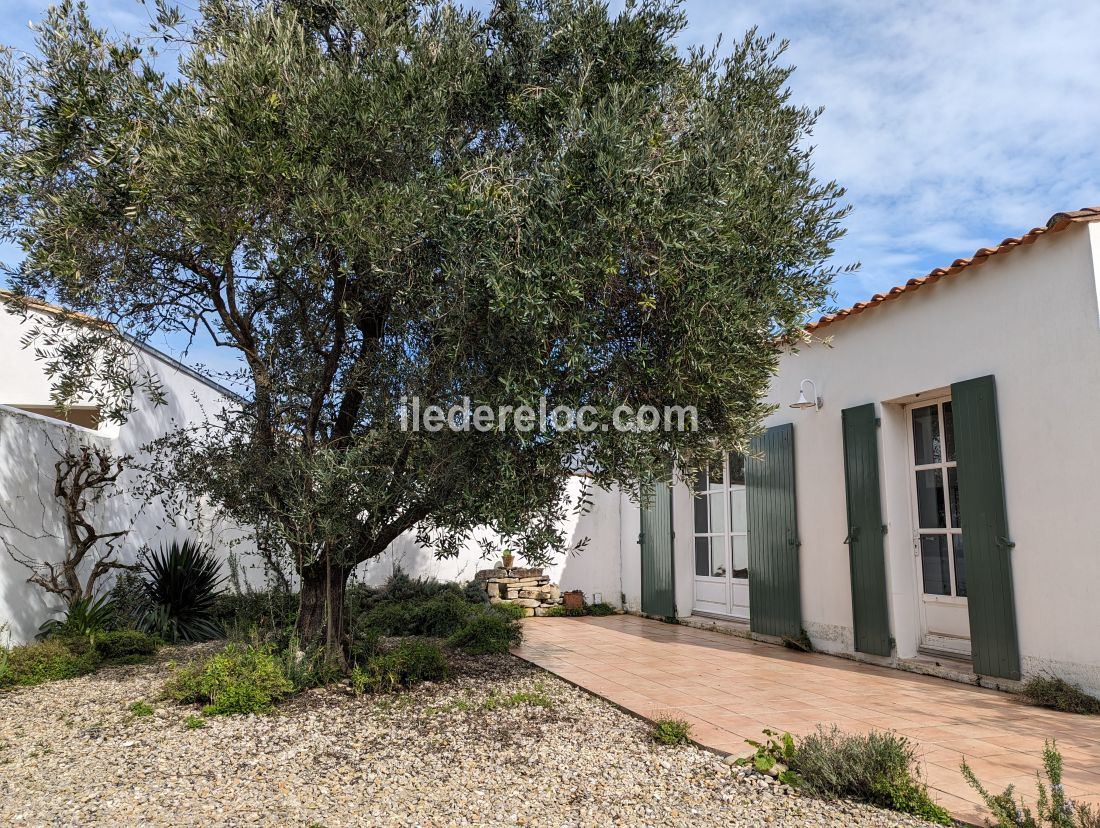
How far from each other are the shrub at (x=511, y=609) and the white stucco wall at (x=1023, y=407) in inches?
184

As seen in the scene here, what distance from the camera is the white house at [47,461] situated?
6762mm

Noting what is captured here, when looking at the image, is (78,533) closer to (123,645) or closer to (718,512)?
(123,645)

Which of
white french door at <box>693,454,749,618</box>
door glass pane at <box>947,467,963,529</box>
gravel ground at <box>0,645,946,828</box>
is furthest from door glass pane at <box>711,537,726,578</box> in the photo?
gravel ground at <box>0,645,946,828</box>

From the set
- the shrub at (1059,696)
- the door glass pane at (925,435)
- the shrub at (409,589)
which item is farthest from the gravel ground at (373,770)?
the shrub at (409,589)

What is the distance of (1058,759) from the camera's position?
3000 mm

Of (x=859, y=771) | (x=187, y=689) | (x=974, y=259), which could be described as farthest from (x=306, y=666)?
(x=974, y=259)

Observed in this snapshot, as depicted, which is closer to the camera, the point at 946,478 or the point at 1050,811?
the point at 1050,811

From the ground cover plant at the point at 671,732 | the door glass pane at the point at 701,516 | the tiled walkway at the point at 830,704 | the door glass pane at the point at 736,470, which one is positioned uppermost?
the door glass pane at the point at 736,470

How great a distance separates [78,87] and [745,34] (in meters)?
4.45

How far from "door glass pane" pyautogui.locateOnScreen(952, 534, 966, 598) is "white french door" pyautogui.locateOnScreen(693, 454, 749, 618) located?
8.92ft

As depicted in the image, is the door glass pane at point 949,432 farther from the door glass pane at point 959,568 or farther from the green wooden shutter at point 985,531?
the door glass pane at point 959,568

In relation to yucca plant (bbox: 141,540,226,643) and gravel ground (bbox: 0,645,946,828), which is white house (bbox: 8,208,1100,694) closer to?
yucca plant (bbox: 141,540,226,643)

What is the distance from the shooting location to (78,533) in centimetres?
756

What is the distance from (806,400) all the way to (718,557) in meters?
2.86
